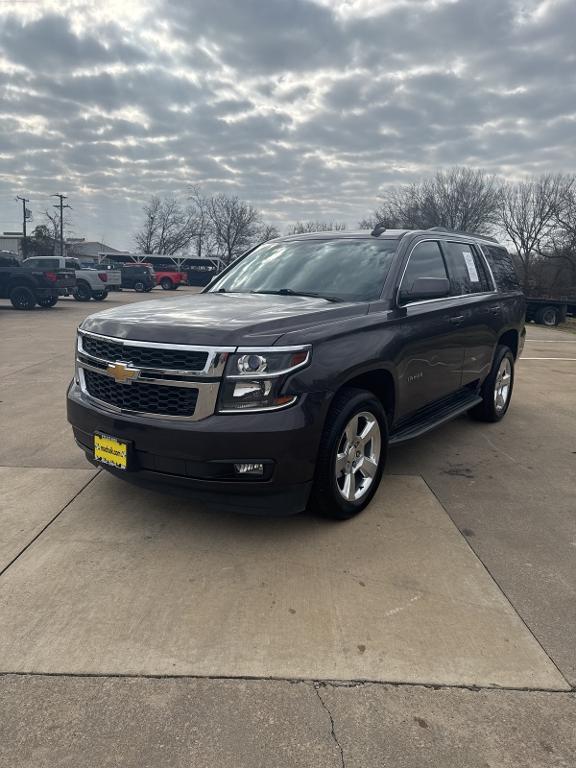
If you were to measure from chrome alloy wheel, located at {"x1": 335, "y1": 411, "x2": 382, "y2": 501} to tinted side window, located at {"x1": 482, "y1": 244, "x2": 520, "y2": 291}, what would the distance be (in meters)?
3.20

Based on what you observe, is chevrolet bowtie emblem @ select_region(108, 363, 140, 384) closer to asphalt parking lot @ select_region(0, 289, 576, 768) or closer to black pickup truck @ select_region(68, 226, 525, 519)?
black pickup truck @ select_region(68, 226, 525, 519)

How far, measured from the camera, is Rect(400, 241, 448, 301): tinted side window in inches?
161

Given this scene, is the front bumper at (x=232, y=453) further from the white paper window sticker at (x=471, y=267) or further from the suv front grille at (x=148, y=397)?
the white paper window sticker at (x=471, y=267)

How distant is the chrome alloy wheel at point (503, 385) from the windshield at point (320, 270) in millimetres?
2426

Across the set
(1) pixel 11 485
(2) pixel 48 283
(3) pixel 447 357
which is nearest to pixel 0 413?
(1) pixel 11 485

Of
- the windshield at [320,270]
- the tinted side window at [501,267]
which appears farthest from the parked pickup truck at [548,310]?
the windshield at [320,270]

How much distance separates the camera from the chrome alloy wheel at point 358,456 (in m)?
3.37

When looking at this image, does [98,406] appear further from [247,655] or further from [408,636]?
[408,636]

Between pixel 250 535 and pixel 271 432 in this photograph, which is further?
pixel 250 535

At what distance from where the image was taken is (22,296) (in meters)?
19.6

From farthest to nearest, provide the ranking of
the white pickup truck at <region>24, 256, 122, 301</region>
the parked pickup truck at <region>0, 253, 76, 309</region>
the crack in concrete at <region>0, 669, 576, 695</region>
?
the white pickup truck at <region>24, 256, 122, 301</region> → the parked pickup truck at <region>0, 253, 76, 309</region> → the crack in concrete at <region>0, 669, 576, 695</region>

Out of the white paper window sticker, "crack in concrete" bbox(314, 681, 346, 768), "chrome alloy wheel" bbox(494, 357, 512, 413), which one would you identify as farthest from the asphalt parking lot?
the white paper window sticker

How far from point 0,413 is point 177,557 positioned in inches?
149

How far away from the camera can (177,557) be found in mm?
3016
